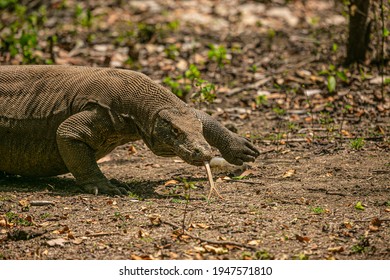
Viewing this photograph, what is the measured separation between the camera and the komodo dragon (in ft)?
18.7

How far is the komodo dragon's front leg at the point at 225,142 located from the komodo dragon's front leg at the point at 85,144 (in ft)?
3.01

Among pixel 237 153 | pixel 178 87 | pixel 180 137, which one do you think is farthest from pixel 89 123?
pixel 178 87

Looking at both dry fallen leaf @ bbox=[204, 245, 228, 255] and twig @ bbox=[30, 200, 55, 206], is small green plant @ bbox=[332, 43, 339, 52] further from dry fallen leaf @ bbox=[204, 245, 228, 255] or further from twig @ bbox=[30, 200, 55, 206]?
dry fallen leaf @ bbox=[204, 245, 228, 255]

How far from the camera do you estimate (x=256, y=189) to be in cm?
579

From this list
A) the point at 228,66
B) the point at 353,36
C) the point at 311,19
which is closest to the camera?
the point at 353,36

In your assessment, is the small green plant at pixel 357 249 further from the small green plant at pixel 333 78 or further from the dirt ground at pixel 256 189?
the small green plant at pixel 333 78

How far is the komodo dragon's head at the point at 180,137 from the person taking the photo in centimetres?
536

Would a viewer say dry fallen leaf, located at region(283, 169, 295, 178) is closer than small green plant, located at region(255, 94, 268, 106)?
Yes

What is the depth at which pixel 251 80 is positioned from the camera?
31.2 feet

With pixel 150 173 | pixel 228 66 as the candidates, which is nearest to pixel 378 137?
pixel 150 173

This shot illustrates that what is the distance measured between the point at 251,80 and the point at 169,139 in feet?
13.5

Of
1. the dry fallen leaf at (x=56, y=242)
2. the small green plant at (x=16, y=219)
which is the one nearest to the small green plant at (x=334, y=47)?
the small green plant at (x=16, y=219)

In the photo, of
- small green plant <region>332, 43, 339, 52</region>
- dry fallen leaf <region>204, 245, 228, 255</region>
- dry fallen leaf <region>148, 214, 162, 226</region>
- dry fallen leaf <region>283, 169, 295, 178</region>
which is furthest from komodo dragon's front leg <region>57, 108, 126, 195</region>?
small green plant <region>332, 43, 339, 52</region>
